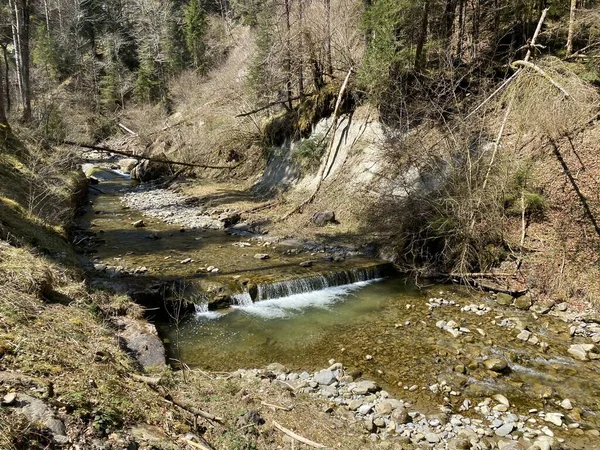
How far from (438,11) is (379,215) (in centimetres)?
900

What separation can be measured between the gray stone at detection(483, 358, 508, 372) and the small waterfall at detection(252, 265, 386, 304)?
4509 mm

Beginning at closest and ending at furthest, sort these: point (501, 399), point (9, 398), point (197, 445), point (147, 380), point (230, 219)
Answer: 1. point (9, 398)
2. point (197, 445)
3. point (147, 380)
4. point (501, 399)
5. point (230, 219)

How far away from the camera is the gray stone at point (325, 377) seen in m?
6.03

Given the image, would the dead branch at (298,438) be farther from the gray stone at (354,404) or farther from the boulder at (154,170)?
the boulder at (154,170)

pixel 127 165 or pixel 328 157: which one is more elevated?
pixel 127 165

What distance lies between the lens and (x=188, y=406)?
4137mm

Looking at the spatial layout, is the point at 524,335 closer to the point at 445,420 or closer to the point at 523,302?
the point at 523,302

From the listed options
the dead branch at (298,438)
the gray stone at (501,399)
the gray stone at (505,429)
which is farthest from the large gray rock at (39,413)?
the gray stone at (501,399)

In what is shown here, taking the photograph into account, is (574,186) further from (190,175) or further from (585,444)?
(190,175)

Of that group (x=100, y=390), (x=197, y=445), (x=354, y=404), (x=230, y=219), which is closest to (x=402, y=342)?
(x=354, y=404)

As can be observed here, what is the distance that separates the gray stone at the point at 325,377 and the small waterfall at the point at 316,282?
373 cm

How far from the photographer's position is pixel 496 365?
6418 millimetres

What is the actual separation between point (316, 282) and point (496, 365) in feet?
16.0

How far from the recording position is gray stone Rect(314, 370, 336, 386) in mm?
6027
